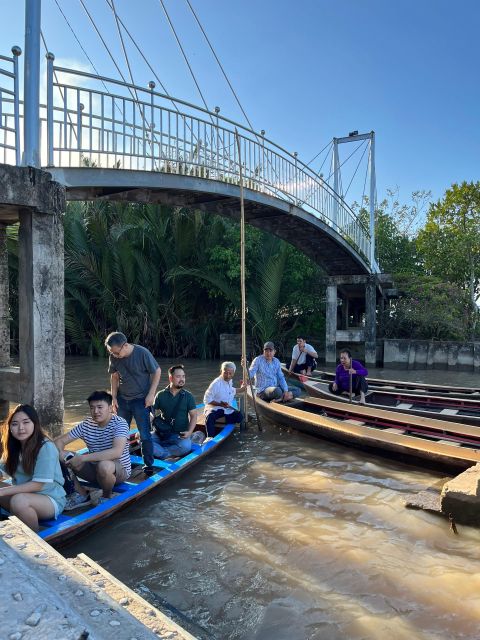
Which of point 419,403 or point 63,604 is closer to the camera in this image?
point 63,604

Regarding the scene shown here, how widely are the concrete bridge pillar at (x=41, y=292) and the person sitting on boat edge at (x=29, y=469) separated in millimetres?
2375

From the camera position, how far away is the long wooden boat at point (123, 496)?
4.03 metres

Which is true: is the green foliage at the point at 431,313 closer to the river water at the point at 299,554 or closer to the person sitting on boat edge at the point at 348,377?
the person sitting on boat edge at the point at 348,377

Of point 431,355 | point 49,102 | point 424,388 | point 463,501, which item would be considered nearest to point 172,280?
point 431,355

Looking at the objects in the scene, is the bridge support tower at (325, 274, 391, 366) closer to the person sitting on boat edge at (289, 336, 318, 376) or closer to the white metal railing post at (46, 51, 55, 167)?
the person sitting on boat edge at (289, 336, 318, 376)

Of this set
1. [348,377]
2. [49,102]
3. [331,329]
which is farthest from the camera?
[331,329]

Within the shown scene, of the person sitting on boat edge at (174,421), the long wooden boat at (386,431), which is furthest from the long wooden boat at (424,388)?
the person sitting on boat edge at (174,421)

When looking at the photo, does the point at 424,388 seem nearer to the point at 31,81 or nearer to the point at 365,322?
the point at 31,81

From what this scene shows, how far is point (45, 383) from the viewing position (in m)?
6.35

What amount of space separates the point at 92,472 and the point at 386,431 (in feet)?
12.8

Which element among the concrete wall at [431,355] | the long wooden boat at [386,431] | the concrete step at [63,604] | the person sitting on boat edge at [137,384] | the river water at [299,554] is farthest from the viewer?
the concrete wall at [431,355]

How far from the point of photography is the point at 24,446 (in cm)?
389

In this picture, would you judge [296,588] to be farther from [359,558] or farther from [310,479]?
[310,479]

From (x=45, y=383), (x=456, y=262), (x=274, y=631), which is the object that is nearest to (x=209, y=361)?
(x=456, y=262)
